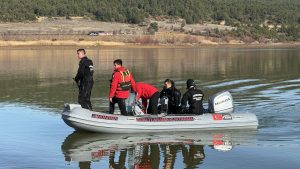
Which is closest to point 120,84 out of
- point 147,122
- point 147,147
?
point 147,122

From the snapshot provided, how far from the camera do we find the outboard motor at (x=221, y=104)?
14.9 meters

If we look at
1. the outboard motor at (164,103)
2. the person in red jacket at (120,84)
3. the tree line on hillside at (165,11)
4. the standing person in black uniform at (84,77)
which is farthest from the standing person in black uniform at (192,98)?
the tree line on hillside at (165,11)

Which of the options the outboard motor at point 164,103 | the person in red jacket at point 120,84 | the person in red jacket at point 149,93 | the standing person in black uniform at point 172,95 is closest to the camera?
the person in red jacket at point 120,84

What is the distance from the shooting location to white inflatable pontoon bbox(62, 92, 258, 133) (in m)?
13.9

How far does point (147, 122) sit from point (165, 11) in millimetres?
109312

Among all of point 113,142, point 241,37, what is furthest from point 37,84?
point 241,37

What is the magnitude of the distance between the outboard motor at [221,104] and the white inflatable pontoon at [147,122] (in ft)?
1.24

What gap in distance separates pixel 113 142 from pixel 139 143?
25.1 inches

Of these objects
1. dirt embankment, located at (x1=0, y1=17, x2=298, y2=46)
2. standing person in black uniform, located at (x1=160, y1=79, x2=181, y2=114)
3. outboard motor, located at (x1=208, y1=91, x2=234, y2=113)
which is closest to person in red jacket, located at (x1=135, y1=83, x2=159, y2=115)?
standing person in black uniform, located at (x1=160, y1=79, x2=181, y2=114)

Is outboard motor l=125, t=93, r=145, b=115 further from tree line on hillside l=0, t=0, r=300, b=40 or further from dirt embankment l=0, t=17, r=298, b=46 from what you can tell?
tree line on hillside l=0, t=0, r=300, b=40

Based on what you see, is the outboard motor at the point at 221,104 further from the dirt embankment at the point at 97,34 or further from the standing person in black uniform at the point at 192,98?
the dirt embankment at the point at 97,34

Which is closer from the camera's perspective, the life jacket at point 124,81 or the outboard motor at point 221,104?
the life jacket at point 124,81

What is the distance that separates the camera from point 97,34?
291ft

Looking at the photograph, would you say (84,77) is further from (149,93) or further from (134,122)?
(134,122)
